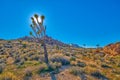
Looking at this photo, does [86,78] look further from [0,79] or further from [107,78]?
[0,79]

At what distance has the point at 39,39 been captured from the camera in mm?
27797

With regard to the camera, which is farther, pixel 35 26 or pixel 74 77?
pixel 35 26

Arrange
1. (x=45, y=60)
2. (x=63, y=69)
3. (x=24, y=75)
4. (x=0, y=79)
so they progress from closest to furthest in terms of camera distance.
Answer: (x=0, y=79)
(x=24, y=75)
(x=63, y=69)
(x=45, y=60)

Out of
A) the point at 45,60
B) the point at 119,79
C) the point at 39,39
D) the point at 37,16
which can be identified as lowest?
the point at 119,79

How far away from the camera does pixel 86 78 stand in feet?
64.1

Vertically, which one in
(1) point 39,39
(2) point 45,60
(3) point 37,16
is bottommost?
(2) point 45,60

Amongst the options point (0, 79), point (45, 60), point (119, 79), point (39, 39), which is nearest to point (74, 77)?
point (119, 79)

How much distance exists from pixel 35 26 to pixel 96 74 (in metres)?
9.52

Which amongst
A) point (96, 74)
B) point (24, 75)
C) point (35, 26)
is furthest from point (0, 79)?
point (35, 26)

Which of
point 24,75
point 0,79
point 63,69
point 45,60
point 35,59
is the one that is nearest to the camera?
point 0,79

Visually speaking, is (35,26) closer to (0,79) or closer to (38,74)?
(38,74)

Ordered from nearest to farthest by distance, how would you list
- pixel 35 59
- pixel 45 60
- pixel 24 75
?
pixel 24 75 → pixel 45 60 → pixel 35 59

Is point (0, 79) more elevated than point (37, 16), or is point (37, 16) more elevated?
point (37, 16)

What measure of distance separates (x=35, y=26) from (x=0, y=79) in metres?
9.77
